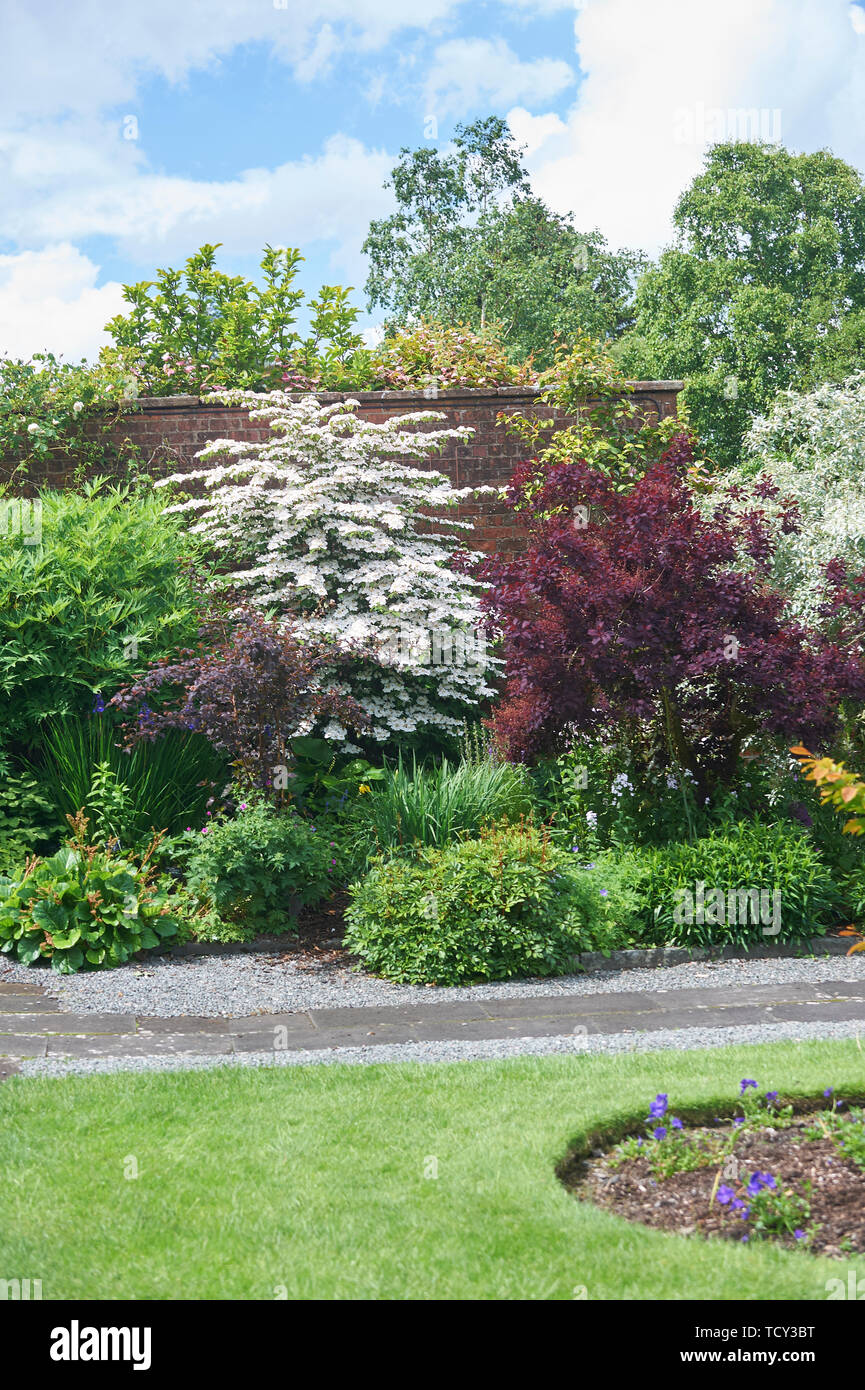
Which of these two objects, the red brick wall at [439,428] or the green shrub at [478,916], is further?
the red brick wall at [439,428]

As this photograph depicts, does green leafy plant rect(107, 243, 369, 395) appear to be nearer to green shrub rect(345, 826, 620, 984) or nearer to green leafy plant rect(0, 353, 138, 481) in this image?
green leafy plant rect(0, 353, 138, 481)

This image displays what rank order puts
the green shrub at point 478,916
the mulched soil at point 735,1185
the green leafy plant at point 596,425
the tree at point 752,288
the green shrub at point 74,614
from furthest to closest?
the tree at point 752,288 < the green leafy plant at point 596,425 < the green shrub at point 74,614 < the green shrub at point 478,916 < the mulched soil at point 735,1185

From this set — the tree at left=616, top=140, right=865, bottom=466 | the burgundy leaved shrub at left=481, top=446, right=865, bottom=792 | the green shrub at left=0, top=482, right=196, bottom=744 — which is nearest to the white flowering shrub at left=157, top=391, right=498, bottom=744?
the green shrub at left=0, top=482, right=196, bottom=744

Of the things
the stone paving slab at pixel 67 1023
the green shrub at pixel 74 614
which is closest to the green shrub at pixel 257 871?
the stone paving slab at pixel 67 1023

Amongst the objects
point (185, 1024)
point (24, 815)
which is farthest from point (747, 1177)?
point (24, 815)

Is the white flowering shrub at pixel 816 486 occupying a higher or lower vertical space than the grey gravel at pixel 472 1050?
higher

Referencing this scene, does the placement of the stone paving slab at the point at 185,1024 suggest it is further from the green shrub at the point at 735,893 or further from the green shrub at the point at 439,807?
the green shrub at the point at 735,893

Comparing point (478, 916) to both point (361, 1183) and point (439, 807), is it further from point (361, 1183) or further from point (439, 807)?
point (361, 1183)

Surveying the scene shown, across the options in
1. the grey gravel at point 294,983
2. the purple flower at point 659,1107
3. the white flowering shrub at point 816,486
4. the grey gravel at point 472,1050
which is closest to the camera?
the purple flower at point 659,1107

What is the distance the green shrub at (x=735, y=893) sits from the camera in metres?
6.76

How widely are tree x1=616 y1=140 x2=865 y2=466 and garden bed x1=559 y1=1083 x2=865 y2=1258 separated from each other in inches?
976

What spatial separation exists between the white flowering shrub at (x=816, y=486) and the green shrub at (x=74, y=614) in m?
4.32

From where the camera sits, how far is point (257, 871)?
22.8 feet

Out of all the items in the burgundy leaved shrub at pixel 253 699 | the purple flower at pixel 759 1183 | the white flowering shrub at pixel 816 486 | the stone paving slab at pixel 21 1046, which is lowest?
the stone paving slab at pixel 21 1046
